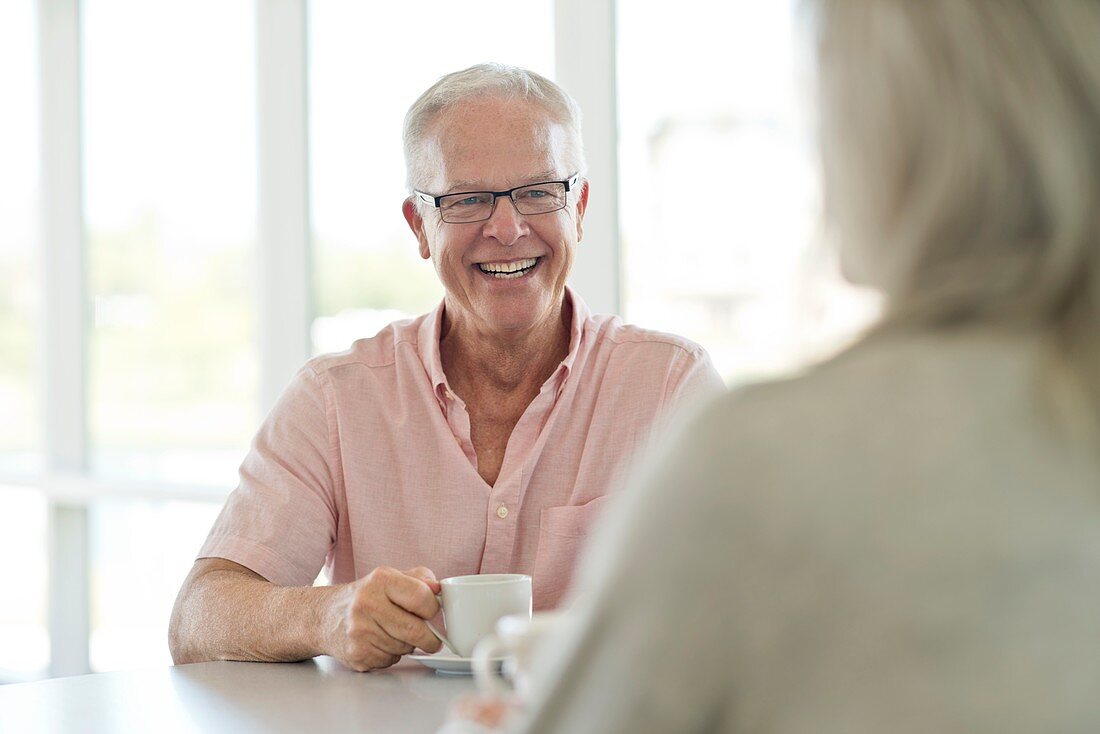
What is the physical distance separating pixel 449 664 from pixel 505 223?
75cm

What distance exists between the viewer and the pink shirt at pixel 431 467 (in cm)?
179

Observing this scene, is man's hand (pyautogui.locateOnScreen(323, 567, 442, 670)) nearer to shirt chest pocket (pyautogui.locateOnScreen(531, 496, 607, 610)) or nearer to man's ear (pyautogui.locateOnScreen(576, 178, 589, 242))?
shirt chest pocket (pyautogui.locateOnScreen(531, 496, 607, 610))

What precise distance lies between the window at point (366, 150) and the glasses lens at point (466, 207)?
1.47 metres

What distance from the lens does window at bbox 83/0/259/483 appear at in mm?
3992

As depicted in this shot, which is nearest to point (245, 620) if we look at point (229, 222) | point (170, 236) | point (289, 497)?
point (289, 497)

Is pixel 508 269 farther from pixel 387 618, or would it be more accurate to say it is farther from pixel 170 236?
pixel 170 236

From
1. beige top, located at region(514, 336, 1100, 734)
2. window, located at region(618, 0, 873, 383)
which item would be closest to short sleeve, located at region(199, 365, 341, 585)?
window, located at region(618, 0, 873, 383)

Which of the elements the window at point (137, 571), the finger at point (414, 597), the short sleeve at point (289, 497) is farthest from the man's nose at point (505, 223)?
the window at point (137, 571)

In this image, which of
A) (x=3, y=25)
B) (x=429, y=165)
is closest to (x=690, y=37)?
(x=429, y=165)

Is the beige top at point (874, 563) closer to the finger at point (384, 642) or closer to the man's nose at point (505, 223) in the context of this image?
the finger at point (384, 642)

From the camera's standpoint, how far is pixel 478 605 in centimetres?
136

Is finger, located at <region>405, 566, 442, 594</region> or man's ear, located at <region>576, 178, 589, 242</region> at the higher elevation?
man's ear, located at <region>576, 178, 589, 242</region>

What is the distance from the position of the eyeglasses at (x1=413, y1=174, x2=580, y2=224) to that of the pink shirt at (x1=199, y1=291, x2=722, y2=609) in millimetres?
198

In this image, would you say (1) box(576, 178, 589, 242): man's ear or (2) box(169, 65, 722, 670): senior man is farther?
(1) box(576, 178, 589, 242): man's ear
